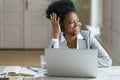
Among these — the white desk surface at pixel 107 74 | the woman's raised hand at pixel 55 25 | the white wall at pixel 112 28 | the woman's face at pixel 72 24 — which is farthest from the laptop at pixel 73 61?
the white wall at pixel 112 28

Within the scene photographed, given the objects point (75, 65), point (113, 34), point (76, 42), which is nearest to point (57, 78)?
point (75, 65)

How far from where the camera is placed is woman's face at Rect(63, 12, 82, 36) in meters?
2.46

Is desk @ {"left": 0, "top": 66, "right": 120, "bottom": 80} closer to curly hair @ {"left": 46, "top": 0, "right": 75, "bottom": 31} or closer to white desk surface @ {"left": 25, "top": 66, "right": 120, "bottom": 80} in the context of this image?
white desk surface @ {"left": 25, "top": 66, "right": 120, "bottom": 80}

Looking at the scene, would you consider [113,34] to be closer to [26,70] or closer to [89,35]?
[89,35]

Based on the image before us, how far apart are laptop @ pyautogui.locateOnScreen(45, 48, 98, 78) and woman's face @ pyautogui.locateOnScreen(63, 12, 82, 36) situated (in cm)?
65

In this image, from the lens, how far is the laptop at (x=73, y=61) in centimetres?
182

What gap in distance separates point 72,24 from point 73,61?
2.27 ft

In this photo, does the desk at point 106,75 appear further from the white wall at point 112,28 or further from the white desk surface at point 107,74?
the white wall at point 112,28

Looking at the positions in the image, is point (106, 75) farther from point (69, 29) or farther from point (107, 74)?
point (69, 29)

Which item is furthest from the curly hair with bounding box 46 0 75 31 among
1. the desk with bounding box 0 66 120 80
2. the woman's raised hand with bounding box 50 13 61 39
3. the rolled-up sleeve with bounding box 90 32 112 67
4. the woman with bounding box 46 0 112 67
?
the desk with bounding box 0 66 120 80

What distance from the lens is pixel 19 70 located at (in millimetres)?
2051

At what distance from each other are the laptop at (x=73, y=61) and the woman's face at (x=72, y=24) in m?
0.65

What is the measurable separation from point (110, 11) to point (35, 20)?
3116 millimetres

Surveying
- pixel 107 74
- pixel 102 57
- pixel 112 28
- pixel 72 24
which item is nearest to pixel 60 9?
pixel 72 24
